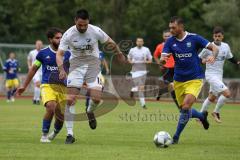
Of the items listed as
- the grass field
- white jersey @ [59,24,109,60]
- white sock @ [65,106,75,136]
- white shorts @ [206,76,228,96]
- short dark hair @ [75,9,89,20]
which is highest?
short dark hair @ [75,9,89,20]

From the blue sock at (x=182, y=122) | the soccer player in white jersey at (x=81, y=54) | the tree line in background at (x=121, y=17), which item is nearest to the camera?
the soccer player in white jersey at (x=81, y=54)

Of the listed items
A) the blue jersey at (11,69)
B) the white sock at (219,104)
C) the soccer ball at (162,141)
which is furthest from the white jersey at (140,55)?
the soccer ball at (162,141)

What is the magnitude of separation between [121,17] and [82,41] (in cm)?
3553

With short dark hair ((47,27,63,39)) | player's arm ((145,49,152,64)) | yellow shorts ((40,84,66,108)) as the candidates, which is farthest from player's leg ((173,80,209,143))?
player's arm ((145,49,152,64))

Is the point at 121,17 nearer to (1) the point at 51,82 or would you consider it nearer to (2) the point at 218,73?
(2) the point at 218,73

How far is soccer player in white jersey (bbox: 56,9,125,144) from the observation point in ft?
40.5

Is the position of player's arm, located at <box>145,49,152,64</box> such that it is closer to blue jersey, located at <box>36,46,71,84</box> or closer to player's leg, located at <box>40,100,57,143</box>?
blue jersey, located at <box>36,46,71,84</box>

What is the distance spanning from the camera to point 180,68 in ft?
42.8

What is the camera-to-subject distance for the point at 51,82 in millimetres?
12891

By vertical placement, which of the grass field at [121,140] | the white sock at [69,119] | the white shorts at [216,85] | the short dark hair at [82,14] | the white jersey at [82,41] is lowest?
the grass field at [121,140]

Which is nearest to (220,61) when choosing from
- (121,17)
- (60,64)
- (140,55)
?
(60,64)

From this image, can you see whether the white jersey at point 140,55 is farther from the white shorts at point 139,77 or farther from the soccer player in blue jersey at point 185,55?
the soccer player in blue jersey at point 185,55

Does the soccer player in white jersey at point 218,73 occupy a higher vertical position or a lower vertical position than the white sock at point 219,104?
higher

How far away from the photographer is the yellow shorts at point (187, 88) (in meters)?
12.9
